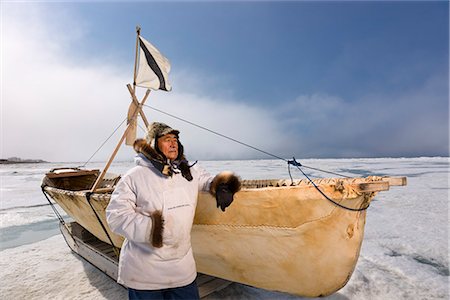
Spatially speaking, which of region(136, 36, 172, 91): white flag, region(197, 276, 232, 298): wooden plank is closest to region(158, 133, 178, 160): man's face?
region(197, 276, 232, 298): wooden plank

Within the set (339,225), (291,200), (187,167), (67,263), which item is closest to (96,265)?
(67,263)

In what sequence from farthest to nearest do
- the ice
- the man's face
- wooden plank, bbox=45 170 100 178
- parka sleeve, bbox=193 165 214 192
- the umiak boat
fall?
wooden plank, bbox=45 170 100 178
the ice
parka sleeve, bbox=193 165 214 192
the umiak boat
the man's face

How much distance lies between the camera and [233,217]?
255 centimetres

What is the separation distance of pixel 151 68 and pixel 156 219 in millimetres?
3929

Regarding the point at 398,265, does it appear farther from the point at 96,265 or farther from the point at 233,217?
the point at 96,265

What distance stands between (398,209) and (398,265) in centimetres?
416

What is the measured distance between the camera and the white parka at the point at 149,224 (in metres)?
1.74

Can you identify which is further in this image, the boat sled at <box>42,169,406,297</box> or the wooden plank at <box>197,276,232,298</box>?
the wooden plank at <box>197,276,232,298</box>

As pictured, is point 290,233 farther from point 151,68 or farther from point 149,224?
point 151,68

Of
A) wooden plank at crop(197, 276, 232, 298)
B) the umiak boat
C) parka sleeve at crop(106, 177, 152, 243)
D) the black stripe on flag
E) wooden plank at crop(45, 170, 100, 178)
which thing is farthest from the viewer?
wooden plank at crop(45, 170, 100, 178)

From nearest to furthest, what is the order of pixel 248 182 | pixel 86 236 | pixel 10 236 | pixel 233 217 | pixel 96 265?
pixel 233 217 → pixel 248 182 → pixel 96 265 → pixel 86 236 → pixel 10 236

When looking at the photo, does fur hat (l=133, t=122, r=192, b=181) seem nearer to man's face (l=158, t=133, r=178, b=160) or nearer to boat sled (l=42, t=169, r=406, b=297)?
man's face (l=158, t=133, r=178, b=160)

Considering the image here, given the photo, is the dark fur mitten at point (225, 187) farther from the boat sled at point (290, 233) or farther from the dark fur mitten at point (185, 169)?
the dark fur mitten at point (185, 169)

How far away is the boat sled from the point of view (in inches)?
89.7
